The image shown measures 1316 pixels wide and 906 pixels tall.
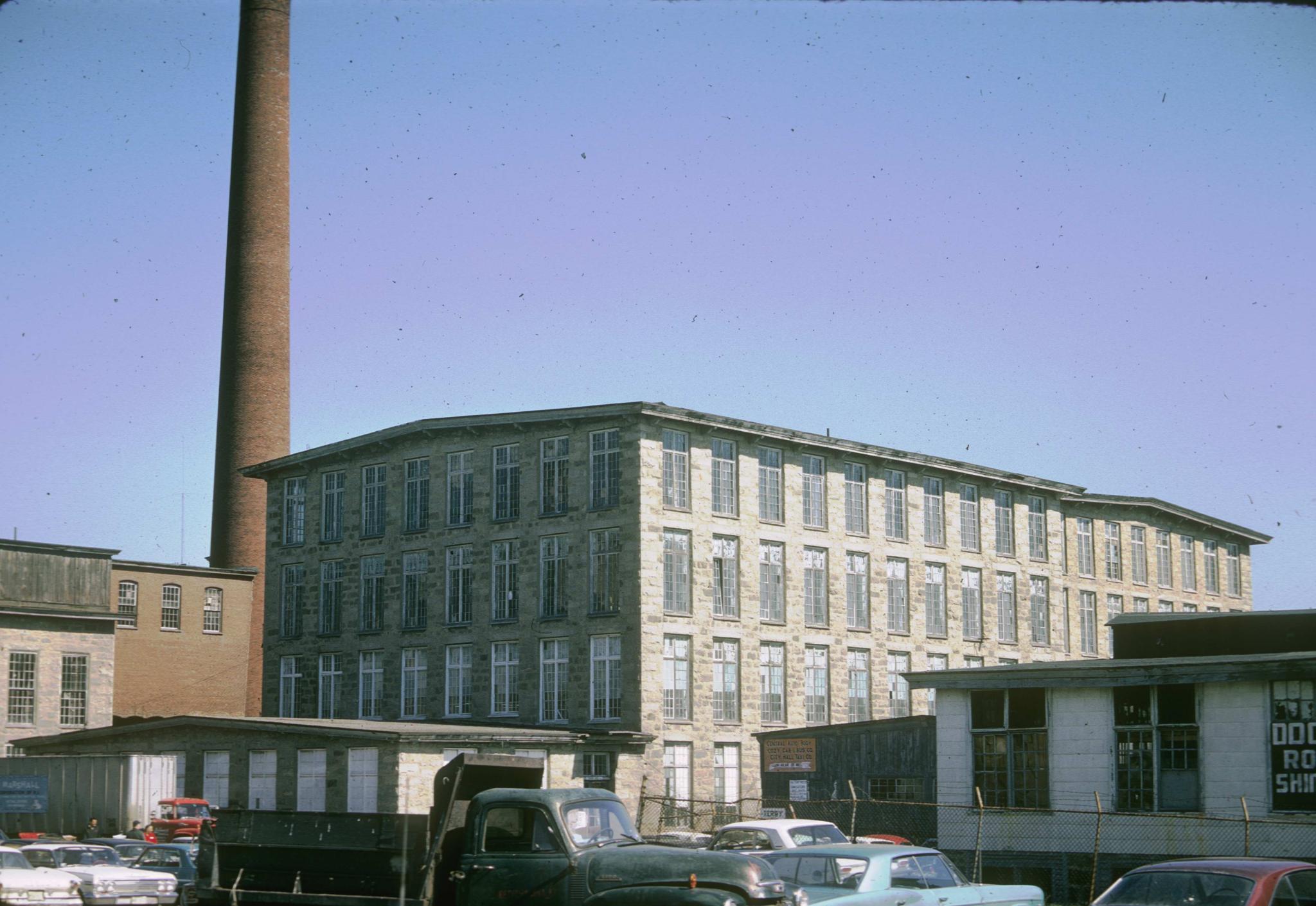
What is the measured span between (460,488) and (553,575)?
15.5ft

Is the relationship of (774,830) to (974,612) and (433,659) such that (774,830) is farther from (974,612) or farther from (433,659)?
(974,612)

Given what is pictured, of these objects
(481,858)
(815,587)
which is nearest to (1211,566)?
(815,587)

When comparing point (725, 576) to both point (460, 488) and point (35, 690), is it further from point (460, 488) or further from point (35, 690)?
point (35, 690)

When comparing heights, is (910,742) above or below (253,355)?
below

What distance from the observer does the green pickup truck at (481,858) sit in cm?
1438

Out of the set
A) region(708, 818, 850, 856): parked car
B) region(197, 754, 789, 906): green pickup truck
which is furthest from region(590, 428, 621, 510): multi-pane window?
region(197, 754, 789, 906): green pickup truck

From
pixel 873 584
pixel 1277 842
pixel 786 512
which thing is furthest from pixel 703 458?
pixel 1277 842

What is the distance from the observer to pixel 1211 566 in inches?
2603

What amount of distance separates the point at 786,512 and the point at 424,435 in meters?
11.4

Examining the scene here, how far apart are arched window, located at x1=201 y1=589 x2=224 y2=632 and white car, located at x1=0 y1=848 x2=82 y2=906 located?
35843 millimetres

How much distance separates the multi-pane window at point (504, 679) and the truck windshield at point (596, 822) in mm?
30539

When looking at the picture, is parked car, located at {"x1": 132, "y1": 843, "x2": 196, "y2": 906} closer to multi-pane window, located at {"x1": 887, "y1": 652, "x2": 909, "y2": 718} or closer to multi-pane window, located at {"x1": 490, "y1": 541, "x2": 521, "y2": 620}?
multi-pane window, located at {"x1": 490, "y1": 541, "x2": 521, "y2": 620}

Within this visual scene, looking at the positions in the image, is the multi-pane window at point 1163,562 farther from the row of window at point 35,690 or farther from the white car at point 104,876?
the white car at point 104,876

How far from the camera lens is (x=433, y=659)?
48750mm
